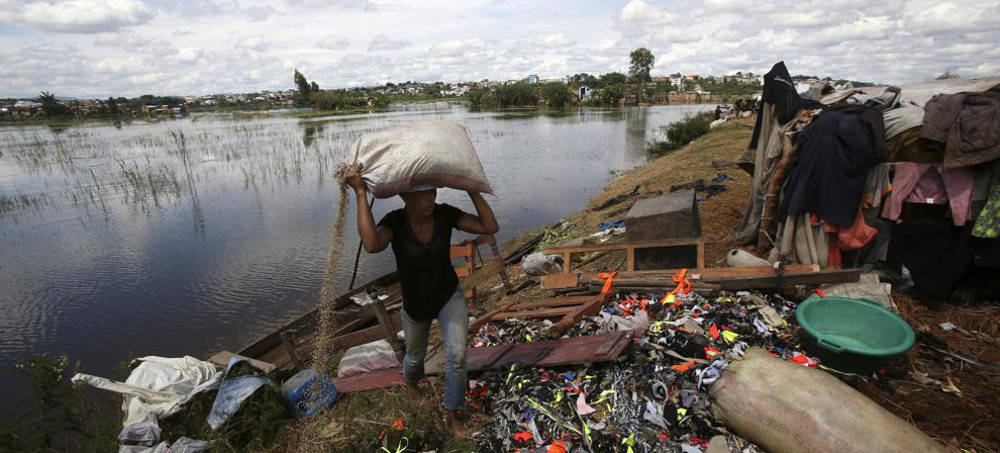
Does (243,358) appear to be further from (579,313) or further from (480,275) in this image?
(579,313)

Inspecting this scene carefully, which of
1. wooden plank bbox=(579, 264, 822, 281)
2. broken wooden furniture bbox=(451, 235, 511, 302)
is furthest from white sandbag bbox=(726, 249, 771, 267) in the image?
broken wooden furniture bbox=(451, 235, 511, 302)

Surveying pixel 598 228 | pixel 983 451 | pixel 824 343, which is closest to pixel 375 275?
pixel 598 228

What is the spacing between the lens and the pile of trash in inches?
106

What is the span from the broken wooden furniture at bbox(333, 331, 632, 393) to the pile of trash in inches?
3.4

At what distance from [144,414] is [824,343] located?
4.83 metres

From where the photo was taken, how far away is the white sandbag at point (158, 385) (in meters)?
3.38

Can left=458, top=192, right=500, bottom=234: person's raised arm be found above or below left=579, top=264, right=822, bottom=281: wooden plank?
above

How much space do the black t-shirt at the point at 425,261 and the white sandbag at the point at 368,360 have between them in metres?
1.77

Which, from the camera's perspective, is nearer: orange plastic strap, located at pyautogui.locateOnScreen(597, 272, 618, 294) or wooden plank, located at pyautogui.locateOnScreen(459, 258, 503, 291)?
orange plastic strap, located at pyautogui.locateOnScreen(597, 272, 618, 294)

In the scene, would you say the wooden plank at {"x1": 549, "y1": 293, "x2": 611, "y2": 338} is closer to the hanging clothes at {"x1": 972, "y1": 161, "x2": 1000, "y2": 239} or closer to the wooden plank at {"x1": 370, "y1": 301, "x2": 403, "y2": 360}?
the wooden plank at {"x1": 370, "y1": 301, "x2": 403, "y2": 360}

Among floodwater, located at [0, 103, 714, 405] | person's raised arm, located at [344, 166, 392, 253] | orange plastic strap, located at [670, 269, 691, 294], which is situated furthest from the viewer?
floodwater, located at [0, 103, 714, 405]

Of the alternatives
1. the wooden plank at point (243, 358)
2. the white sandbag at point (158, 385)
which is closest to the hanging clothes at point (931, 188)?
the wooden plank at point (243, 358)

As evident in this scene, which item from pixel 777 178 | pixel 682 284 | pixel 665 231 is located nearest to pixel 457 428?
pixel 682 284

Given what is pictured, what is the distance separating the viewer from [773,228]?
5035 millimetres
